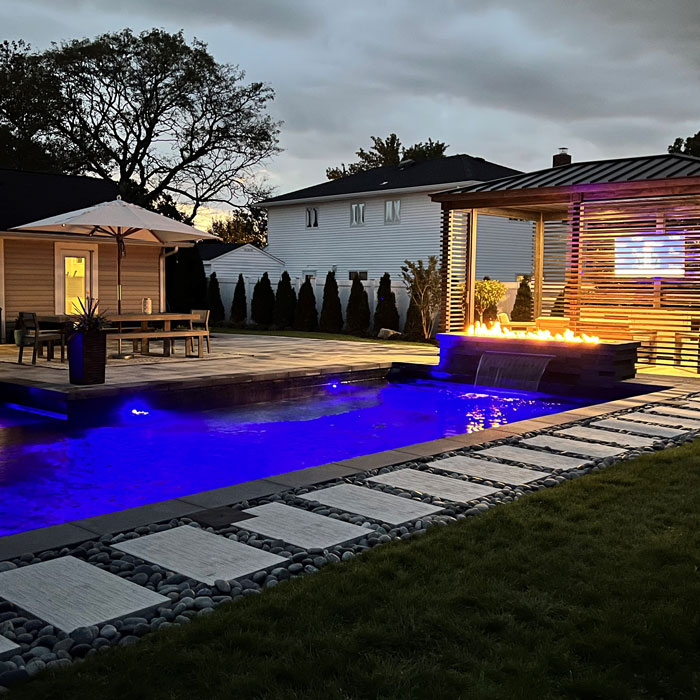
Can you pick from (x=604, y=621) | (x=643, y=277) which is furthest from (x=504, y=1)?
(x=604, y=621)

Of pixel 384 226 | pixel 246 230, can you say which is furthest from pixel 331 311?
pixel 246 230

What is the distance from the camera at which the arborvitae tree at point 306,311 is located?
21.0m

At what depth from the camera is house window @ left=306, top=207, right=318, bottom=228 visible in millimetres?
27016

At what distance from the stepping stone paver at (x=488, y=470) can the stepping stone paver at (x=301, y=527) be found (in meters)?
1.30

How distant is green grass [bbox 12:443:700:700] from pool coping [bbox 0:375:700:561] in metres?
1.08

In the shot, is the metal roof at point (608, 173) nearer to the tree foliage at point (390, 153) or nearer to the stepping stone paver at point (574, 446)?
the stepping stone paver at point (574, 446)

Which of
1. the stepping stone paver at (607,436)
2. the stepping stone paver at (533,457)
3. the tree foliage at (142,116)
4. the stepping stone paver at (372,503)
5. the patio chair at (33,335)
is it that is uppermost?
the tree foliage at (142,116)

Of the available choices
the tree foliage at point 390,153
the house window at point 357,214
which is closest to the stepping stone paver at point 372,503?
the house window at point 357,214

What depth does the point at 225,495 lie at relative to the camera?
14.1 feet

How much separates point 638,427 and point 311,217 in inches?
852

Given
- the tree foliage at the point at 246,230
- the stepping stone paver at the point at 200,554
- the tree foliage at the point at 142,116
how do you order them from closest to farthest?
1. the stepping stone paver at the point at 200,554
2. the tree foliage at the point at 142,116
3. the tree foliage at the point at 246,230

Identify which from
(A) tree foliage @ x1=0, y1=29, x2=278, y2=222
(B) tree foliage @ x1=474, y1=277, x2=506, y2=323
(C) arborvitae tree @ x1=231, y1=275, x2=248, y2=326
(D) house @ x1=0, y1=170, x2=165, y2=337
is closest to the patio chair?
(D) house @ x1=0, y1=170, x2=165, y2=337

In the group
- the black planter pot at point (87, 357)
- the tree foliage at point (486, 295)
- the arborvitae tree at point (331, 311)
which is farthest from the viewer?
the arborvitae tree at point (331, 311)

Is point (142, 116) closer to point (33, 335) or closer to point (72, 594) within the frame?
point (33, 335)
